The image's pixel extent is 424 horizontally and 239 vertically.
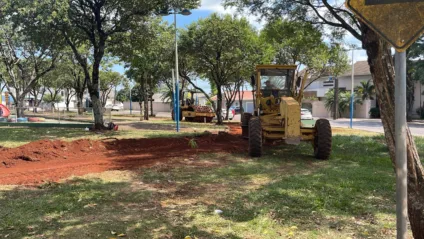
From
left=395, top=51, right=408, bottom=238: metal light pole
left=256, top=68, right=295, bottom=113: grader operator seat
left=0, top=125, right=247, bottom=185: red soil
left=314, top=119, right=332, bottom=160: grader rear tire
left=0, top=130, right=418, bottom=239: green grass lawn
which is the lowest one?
left=0, top=130, right=418, bottom=239: green grass lawn

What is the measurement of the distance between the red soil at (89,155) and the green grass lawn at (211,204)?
885 millimetres

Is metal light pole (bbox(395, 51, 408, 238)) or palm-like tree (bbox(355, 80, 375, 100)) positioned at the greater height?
palm-like tree (bbox(355, 80, 375, 100))

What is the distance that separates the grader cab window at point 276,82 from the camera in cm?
1224

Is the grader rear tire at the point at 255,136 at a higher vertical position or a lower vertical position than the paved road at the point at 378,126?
higher

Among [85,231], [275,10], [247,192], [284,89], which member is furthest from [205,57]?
[85,231]

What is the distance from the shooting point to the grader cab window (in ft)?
40.2

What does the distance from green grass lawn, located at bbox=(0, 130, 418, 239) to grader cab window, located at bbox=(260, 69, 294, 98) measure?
12.1 feet

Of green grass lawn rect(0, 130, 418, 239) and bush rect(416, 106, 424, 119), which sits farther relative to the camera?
bush rect(416, 106, 424, 119)

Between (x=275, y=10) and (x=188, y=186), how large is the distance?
10380 mm

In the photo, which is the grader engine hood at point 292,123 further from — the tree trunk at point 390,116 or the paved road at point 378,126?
the paved road at point 378,126

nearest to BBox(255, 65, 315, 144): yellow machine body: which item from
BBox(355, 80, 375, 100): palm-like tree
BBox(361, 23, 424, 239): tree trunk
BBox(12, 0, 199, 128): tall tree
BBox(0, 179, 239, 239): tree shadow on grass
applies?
BBox(0, 179, 239, 239): tree shadow on grass

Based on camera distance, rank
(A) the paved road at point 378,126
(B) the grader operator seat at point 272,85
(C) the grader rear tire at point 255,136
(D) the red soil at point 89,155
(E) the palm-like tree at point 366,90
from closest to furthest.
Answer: (D) the red soil at point 89,155 < (C) the grader rear tire at point 255,136 < (B) the grader operator seat at point 272,85 < (A) the paved road at point 378,126 < (E) the palm-like tree at point 366,90

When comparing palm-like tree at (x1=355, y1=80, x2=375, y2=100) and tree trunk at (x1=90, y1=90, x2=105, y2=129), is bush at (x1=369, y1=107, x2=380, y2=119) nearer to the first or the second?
palm-like tree at (x1=355, y1=80, x2=375, y2=100)

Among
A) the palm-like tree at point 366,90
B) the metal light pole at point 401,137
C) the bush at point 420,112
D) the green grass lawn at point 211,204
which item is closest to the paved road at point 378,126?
the bush at point 420,112
